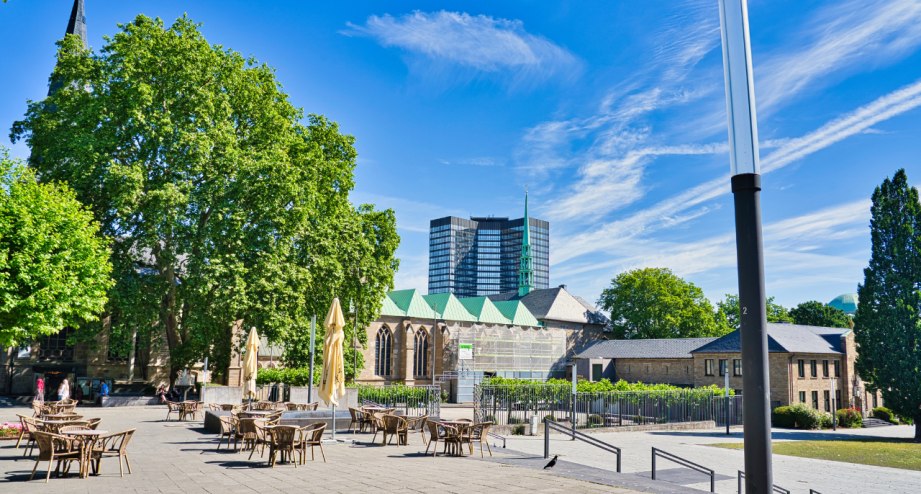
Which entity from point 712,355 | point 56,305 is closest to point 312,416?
point 56,305

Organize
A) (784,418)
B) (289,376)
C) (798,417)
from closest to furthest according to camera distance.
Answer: (289,376)
(798,417)
(784,418)

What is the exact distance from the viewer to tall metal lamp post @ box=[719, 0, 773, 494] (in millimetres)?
3332

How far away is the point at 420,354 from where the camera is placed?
220 ft

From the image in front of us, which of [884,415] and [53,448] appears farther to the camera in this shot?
[884,415]

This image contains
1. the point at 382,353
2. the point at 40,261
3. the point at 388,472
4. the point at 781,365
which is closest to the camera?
the point at 388,472

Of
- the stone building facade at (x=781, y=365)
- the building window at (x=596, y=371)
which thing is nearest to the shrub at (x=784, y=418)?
the stone building facade at (x=781, y=365)

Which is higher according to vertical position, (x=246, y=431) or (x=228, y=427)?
(x=246, y=431)

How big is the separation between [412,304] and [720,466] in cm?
4767

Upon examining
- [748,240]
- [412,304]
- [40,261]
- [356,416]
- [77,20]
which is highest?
[77,20]

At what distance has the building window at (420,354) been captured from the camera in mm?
66750

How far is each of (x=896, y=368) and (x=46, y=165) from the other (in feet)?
163

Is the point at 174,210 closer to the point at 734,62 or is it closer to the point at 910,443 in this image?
the point at 734,62

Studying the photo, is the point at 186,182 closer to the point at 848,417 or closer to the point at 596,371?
the point at 848,417

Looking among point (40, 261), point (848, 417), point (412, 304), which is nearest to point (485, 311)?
point (412, 304)
